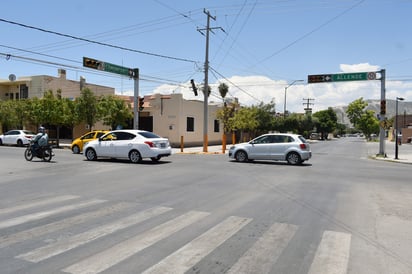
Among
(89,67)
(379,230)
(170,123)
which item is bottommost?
(379,230)

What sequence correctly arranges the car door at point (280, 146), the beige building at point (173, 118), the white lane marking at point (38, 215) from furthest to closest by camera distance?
the beige building at point (173, 118) → the car door at point (280, 146) → the white lane marking at point (38, 215)

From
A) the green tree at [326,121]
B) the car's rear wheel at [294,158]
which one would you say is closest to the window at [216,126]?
the car's rear wheel at [294,158]

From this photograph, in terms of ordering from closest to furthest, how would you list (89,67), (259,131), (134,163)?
(134,163) < (89,67) < (259,131)

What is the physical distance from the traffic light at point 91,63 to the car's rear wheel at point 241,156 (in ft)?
37.1

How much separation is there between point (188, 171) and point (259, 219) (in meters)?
7.88

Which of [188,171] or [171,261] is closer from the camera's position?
[171,261]

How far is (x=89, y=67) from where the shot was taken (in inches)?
917

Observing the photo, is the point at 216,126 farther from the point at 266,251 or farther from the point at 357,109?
the point at 357,109

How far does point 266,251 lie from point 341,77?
26.2m

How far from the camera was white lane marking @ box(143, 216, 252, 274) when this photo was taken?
4461mm

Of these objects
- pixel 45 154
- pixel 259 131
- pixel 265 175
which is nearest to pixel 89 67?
pixel 45 154

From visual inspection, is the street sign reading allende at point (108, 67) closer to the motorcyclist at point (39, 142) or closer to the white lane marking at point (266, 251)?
the motorcyclist at point (39, 142)

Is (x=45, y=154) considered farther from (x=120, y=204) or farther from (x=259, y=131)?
(x=259, y=131)

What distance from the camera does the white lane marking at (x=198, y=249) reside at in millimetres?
4461
